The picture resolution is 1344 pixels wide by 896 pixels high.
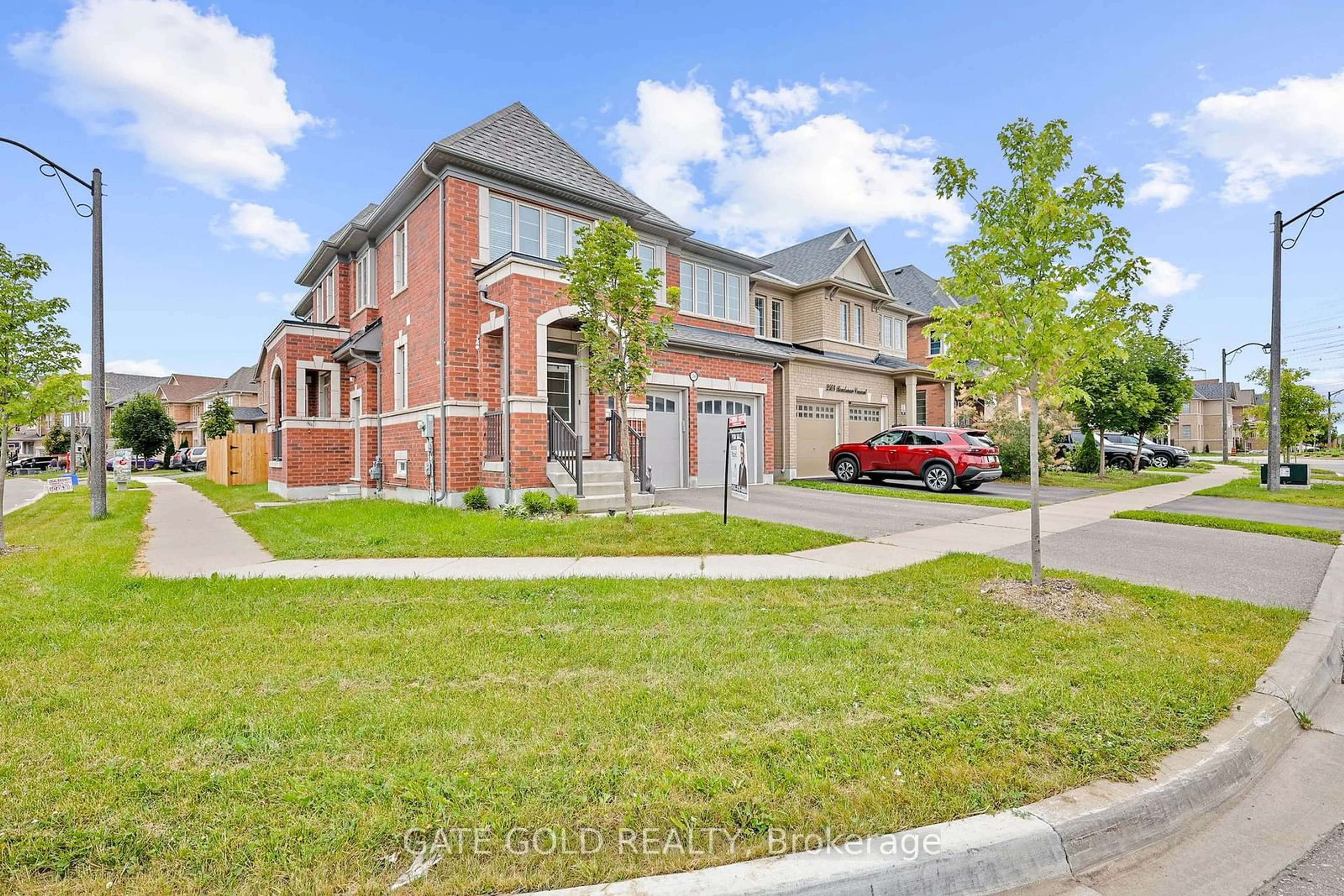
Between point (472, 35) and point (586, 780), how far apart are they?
1508 cm

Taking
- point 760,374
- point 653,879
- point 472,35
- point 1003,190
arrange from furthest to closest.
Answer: point 760,374
point 472,35
point 1003,190
point 653,879

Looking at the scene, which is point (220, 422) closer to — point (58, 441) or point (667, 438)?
point (58, 441)

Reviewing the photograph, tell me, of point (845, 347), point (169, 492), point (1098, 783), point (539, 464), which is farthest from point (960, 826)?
point (169, 492)

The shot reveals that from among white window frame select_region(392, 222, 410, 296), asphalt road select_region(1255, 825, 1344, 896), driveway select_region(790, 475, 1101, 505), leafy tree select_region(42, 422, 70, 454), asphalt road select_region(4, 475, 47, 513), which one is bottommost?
asphalt road select_region(1255, 825, 1344, 896)

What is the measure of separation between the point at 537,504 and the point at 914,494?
30.7ft

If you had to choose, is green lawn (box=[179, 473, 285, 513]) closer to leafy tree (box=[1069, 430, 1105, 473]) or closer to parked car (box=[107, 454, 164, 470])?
parked car (box=[107, 454, 164, 470])

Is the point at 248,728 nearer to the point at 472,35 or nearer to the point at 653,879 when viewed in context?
the point at 653,879

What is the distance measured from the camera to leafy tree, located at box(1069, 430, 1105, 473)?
24656 millimetres

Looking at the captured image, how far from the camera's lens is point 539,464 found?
12.2 metres

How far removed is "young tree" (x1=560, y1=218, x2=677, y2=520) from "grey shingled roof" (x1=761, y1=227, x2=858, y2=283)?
42.2 ft

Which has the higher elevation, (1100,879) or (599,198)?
(599,198)

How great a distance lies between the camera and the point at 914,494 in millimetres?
15656

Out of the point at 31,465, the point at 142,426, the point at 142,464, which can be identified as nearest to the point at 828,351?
the point at 142,426

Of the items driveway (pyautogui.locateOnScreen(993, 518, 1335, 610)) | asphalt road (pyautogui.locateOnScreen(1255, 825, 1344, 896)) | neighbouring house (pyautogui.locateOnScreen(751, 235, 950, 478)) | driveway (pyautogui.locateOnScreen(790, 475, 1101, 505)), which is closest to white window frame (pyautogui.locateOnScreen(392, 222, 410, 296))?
neighbouring house (pyautogui.locateOnScreen(751, 235, 950, 478))
